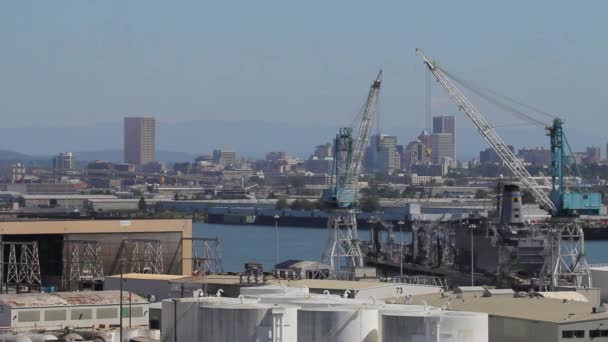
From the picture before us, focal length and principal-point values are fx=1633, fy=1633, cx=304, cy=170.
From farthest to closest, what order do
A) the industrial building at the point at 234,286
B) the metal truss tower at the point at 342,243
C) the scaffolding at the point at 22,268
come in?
1. the metal truss tower at the point at 342,243
2. the scaffolding at the point at 22,268
3. the industrial building at the point at 234,286

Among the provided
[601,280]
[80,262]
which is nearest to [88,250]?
[80,262]

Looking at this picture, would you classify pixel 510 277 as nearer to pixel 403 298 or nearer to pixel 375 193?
pixel 403 298

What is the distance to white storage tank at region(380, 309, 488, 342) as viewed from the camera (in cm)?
2655

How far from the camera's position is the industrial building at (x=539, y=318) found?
28344mm

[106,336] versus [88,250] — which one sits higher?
[88,250]

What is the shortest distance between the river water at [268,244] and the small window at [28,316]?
110 feet

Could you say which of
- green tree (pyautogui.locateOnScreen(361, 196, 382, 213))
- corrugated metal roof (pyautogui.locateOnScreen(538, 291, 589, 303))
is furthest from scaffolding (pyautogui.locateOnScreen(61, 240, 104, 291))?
green tree (pyautogui.locateOnScreen(361, 196, 382, 213))

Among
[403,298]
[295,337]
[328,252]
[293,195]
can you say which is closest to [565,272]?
[328,252]

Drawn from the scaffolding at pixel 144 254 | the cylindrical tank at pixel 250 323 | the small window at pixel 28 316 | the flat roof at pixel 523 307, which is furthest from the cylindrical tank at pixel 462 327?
the scaffolding at pixel 144 254

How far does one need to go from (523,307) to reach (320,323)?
501cm

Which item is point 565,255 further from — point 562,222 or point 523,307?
point 523,307

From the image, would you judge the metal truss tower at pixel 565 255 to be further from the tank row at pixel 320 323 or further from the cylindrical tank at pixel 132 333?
the tank row at pixel 320 323

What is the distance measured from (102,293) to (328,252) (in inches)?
1122

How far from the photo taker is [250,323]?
27.4 metres
